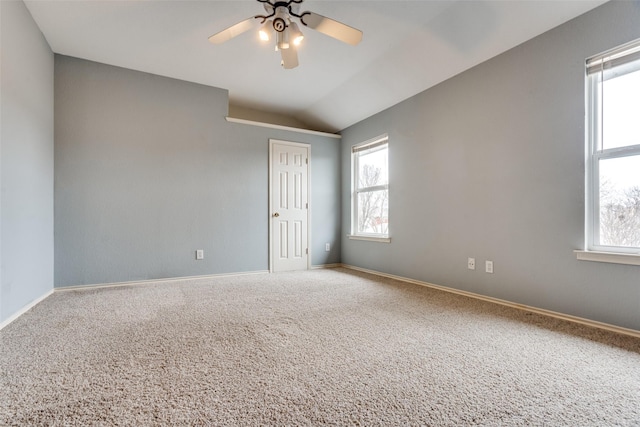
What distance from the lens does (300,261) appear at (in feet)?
15.2

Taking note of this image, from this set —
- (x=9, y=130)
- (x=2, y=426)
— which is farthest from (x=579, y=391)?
(x=9, y=130)

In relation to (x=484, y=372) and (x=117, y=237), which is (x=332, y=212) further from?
(x=484, y=372)

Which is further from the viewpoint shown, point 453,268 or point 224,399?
point 453,268

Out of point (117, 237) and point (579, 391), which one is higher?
point (117, 237)

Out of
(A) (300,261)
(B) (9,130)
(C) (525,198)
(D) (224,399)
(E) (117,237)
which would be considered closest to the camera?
(D) (224,399)

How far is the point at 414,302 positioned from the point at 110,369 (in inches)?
91.1

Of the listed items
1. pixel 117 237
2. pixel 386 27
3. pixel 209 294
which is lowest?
pixel 209 294

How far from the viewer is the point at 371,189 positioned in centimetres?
439

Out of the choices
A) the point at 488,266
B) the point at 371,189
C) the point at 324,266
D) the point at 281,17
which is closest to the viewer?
the point at 281,17

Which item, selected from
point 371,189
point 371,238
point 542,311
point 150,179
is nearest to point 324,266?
point 371,238

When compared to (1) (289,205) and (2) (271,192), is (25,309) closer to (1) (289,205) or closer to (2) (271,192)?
(2) (271,192)

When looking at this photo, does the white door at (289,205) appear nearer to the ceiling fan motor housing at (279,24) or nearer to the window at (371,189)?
the window at (371,189)

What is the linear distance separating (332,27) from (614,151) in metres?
2.18

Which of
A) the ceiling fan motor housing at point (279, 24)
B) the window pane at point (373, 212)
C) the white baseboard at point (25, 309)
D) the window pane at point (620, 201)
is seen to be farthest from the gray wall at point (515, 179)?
the white baseboard at point (25, 309)
